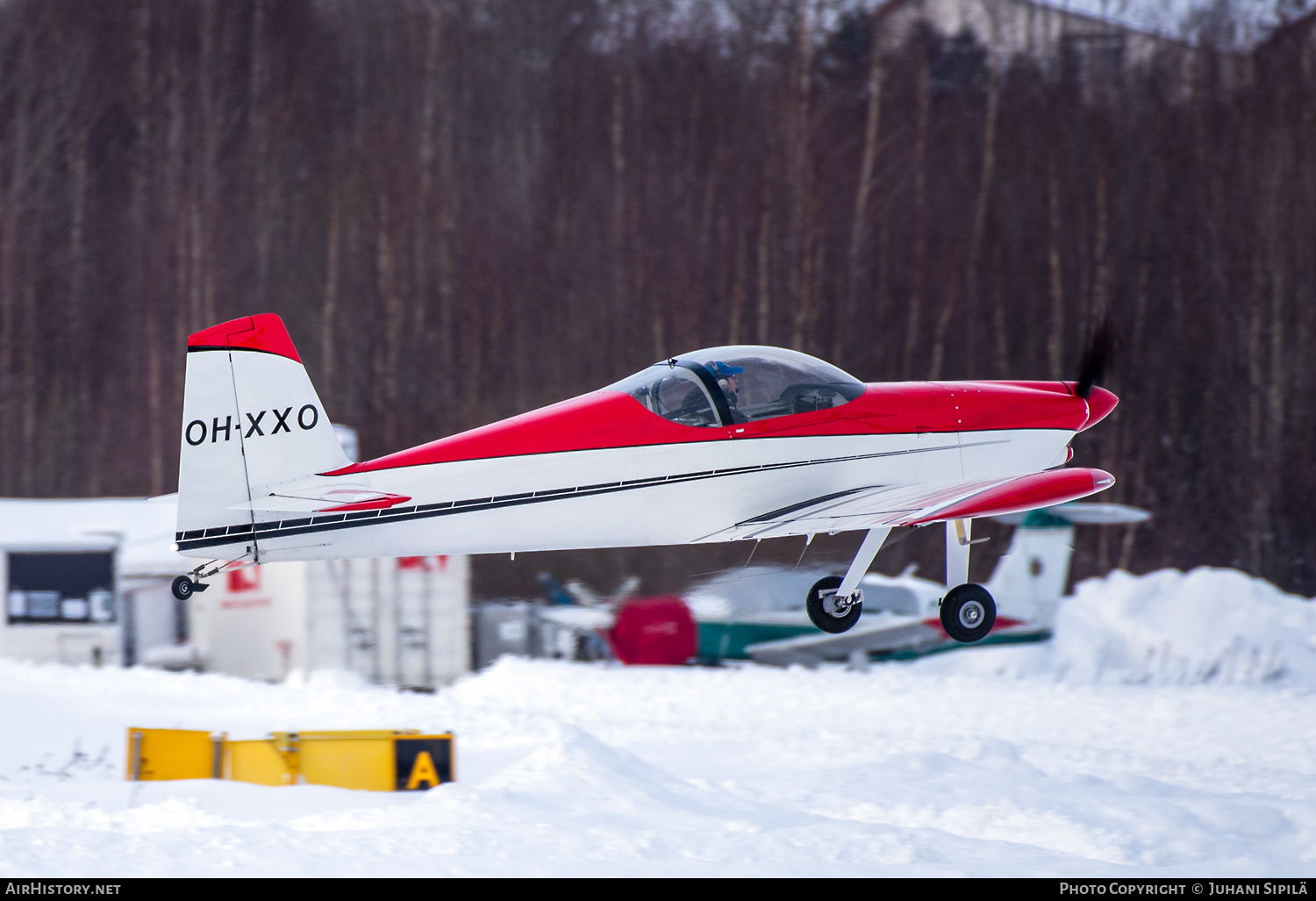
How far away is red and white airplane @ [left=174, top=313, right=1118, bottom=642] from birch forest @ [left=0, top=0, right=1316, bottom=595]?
47.7 ft

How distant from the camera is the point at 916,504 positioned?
23.4 feet

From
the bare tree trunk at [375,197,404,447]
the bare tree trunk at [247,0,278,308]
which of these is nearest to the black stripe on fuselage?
the bare tree trunk at [375,197,404,447]

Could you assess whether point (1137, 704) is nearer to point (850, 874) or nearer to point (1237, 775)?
point (1237, 775)

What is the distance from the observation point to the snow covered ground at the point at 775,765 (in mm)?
8867

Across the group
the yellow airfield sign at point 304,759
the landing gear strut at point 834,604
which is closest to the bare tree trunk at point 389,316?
the yellow airfield sign at point 304,759

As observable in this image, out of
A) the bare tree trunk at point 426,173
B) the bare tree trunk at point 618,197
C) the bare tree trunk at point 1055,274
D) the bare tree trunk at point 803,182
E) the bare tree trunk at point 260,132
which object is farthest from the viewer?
the bare tree trunk at point 260,132

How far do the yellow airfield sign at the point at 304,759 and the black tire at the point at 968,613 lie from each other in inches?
219

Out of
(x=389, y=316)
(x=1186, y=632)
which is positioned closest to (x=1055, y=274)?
(x=1186, y=632)

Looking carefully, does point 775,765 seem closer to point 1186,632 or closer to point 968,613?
point 968,613

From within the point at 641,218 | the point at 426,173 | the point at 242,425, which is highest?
the point at 426,173

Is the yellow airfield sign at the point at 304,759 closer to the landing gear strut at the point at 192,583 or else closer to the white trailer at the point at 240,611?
the white trailer at the point at 240,611

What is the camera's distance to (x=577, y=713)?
15680mm

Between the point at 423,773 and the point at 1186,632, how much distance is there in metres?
11.6

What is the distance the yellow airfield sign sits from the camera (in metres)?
11.1
